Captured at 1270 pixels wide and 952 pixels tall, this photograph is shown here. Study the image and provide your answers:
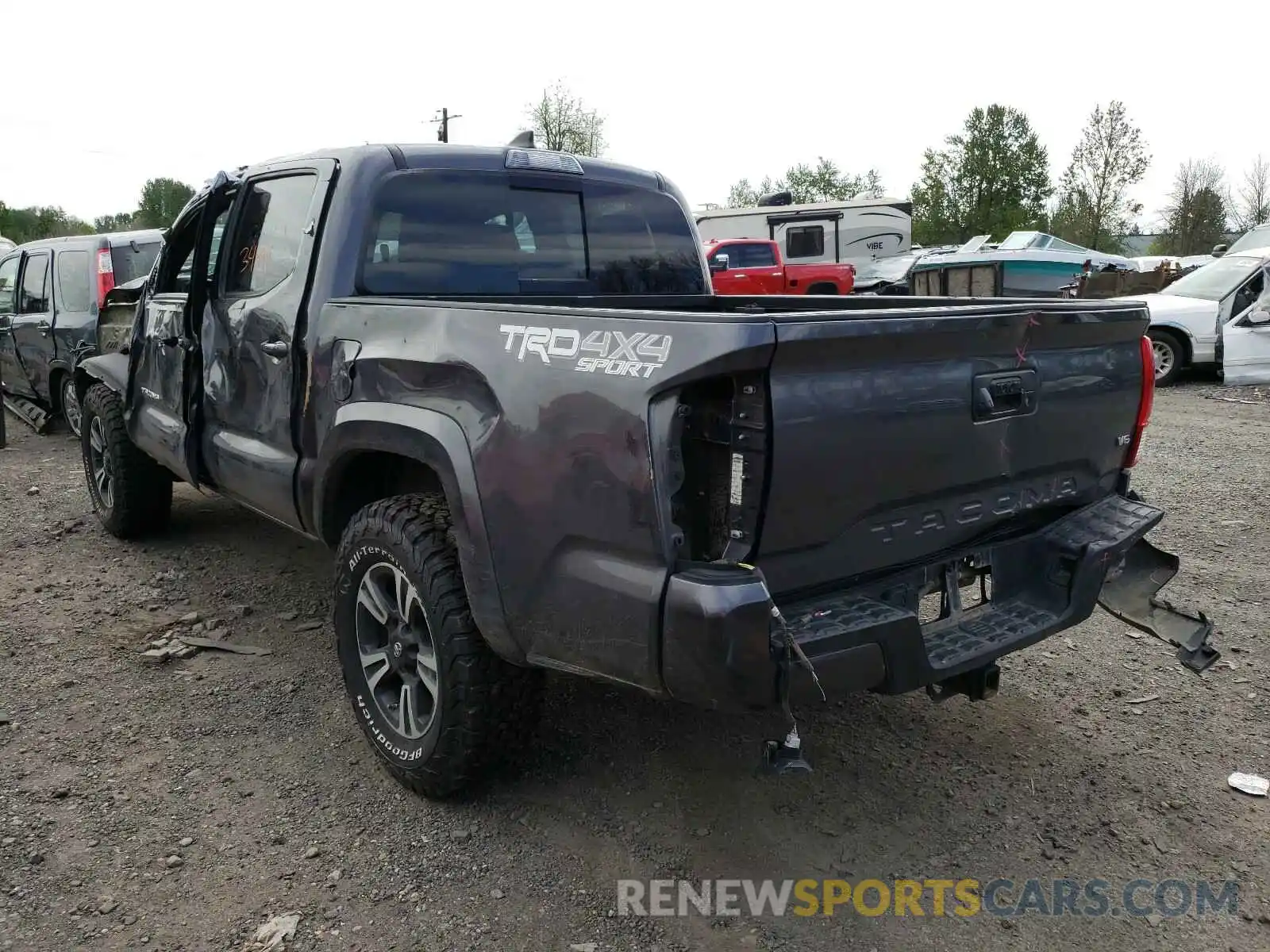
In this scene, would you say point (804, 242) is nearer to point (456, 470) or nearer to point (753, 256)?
point (753, 256)

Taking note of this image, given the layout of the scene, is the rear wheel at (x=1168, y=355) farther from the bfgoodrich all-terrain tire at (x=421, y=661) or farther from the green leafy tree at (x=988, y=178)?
the green leafy tree at (x=988, y=178)

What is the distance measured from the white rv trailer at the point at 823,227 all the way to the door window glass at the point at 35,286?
18010 mm

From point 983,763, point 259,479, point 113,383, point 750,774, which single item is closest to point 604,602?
point 750,774

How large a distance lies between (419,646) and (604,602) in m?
0.95

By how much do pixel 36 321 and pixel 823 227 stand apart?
2030 centimetres

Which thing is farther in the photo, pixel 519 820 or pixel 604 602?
pixel 519 820

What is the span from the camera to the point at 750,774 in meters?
3.30

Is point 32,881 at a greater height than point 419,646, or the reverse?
point 419,646

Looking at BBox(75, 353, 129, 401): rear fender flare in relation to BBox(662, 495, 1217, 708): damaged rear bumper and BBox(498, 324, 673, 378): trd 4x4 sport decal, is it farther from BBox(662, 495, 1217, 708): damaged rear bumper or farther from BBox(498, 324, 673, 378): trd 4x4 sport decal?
BBox(662, 495, 1217, 708): damaged rear bumper

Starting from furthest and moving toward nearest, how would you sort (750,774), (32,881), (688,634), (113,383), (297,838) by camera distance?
(113,383)
(750,774)
(297,838)
(32,881)
(688,634)

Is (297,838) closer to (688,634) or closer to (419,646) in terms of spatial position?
(419,646)

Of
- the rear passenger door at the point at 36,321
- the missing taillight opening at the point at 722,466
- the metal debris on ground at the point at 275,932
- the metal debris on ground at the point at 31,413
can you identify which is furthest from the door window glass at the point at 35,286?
the missing taillight opening at the point at 722,466

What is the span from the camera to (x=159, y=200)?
213 feet

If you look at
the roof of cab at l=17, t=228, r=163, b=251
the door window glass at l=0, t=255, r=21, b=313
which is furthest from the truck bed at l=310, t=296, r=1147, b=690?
the door window glass at l=0, t=255, r=21, b=313
